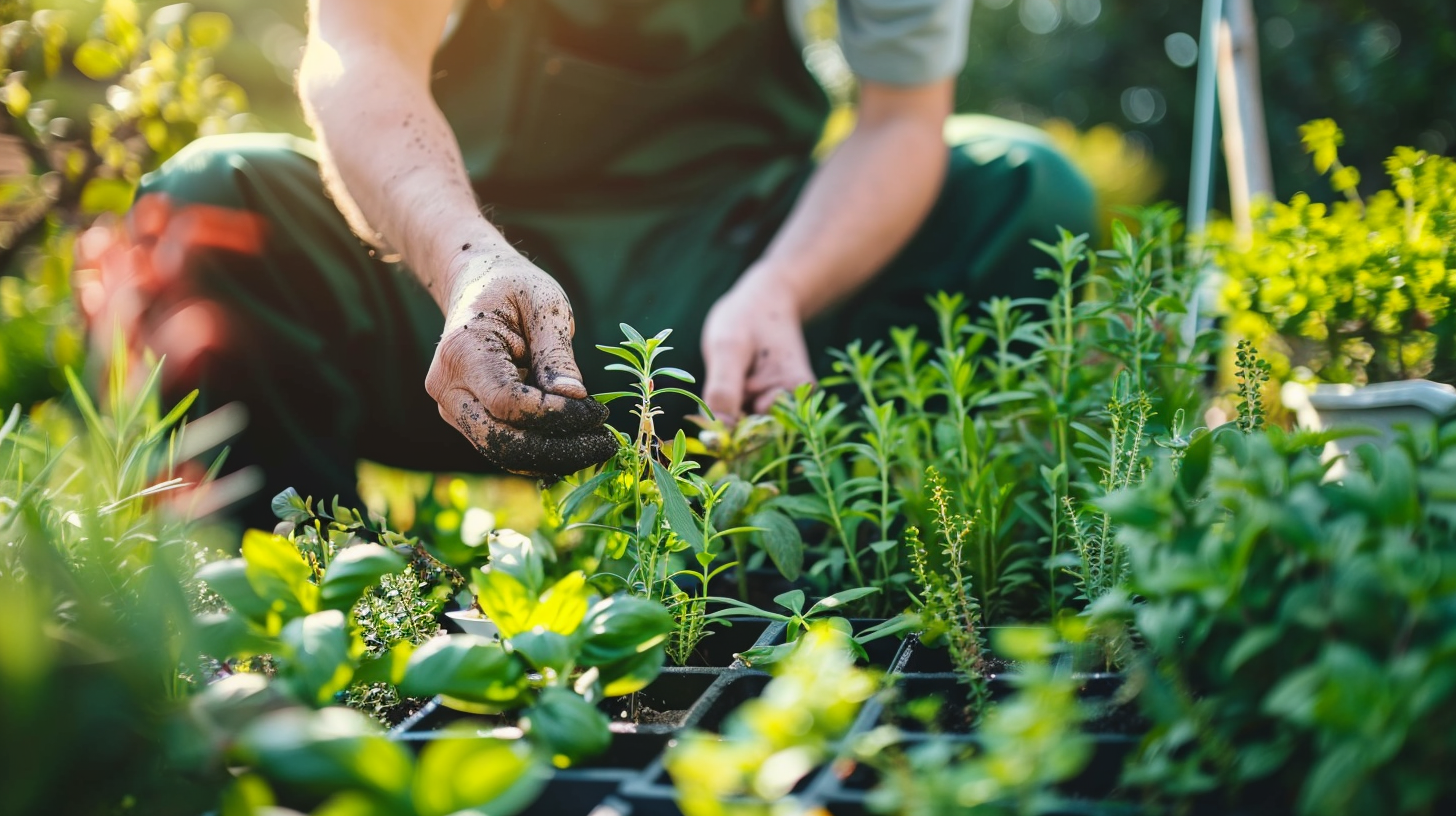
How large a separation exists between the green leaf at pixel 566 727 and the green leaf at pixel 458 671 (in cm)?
4

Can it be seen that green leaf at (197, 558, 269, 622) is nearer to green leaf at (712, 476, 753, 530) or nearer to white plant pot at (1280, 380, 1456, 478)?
green leaf at (712, 476, 753, 530)

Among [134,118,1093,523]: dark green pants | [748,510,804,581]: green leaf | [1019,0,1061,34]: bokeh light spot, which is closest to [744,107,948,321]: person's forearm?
[134,118,1093,523]: dark green pants

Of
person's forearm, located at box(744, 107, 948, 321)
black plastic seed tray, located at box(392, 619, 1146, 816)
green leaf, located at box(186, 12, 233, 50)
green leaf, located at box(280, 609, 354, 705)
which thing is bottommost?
black plastic seed tray, located at box(392, 619, 1146, 816)

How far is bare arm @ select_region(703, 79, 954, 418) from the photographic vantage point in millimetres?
1459

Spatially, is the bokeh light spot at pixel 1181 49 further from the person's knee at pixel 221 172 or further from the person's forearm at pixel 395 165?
the person's forearm at pixel 395 165

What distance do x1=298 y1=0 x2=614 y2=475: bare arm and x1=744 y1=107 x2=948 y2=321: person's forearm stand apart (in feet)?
2.01

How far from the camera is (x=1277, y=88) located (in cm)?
962

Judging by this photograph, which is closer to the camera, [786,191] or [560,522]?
[560,522]

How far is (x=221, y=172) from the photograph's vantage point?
5.06 feet

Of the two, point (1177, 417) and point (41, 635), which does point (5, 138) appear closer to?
point (41, 635)

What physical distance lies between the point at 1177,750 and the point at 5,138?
8.48 feet

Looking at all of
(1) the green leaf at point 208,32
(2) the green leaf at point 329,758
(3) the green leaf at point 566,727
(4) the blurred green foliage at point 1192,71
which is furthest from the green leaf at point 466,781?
(4) the blurred green foliage at point 1192,71

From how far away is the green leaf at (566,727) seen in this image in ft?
2.07

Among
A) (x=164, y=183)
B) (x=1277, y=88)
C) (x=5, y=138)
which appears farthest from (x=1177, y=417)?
(x=1277, y=88)
